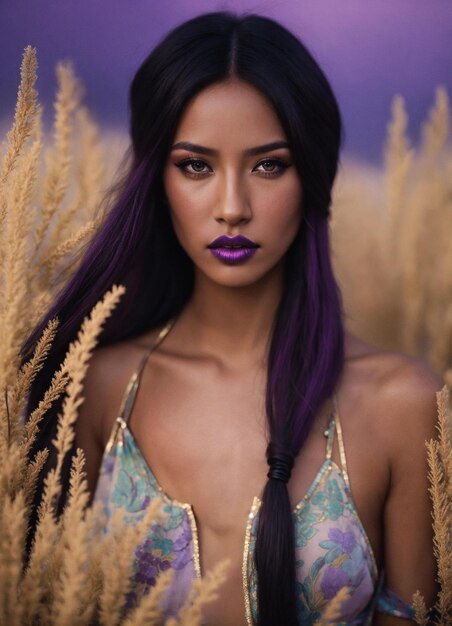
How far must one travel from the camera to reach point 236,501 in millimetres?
1596

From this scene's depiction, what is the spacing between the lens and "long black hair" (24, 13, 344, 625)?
1.53m

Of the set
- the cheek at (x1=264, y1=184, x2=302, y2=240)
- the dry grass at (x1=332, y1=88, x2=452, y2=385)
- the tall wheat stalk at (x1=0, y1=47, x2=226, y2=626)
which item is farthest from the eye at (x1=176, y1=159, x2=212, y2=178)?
the dry grass at (x1=332, y1=88, x2=452, y2=385)

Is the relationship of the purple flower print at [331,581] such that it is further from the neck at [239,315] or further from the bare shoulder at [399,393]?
the neck at [239,315]

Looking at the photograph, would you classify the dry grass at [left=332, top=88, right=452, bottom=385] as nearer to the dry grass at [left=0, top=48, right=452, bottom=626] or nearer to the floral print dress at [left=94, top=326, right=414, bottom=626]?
the dry grass at [left=0, top=48, right=452, bottom=626]

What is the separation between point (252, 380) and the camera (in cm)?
174

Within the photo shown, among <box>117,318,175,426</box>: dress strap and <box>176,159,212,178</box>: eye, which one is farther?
<box>117,318,175,426</box>: dress strap

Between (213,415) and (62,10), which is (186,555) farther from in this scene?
(62,10)

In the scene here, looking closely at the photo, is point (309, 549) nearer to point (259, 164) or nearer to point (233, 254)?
point (233, 254)

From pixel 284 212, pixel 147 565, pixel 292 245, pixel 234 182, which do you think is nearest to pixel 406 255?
pixel 292 245

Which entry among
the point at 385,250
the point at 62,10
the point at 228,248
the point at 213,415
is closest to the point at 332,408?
the point at 213,415

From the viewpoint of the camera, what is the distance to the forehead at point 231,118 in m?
1.51

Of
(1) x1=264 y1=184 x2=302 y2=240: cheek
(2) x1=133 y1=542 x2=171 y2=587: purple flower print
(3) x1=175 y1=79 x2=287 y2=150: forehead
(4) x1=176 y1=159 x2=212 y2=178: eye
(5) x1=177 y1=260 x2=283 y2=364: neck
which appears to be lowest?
(2) x1=133 y1=542 x2=171 y2=587: purple flower print

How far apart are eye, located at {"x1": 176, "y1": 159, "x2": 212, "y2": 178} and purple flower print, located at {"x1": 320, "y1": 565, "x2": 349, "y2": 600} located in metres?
0.82

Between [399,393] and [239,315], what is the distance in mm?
392
